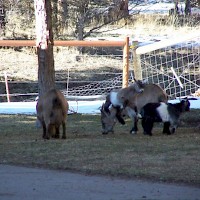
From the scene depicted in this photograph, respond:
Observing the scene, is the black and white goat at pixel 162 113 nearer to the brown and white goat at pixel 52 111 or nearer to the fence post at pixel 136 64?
the brown and white goat at pixel 52 111

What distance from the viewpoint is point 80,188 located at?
9.27 metres

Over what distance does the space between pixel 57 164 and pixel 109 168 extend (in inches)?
33.7

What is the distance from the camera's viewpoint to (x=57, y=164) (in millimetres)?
10867

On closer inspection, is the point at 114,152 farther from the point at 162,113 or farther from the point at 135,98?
the point at 135,98

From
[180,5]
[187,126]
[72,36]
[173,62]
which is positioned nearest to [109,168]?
[187,126]

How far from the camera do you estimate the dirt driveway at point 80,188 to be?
28.9 ft

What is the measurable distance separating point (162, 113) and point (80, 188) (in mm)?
4442

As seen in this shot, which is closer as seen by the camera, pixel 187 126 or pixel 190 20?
pixel 187 126

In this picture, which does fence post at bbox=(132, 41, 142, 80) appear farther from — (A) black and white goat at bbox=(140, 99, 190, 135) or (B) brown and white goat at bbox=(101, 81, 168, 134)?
(A) black and white goat at bbox=(140, 99, 190, 135)

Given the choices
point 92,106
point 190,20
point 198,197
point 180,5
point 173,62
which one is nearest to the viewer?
point 198,197

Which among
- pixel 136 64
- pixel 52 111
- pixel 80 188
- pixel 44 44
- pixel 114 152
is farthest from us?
pixel 136 64

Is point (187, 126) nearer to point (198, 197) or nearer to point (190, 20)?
point (198, 197)

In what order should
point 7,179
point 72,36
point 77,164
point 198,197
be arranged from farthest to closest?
1. point 72,36
2. point 77,164
3. point 7,179
4. point 198,197

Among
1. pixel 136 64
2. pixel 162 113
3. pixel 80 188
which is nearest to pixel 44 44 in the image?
pixel 162 113
